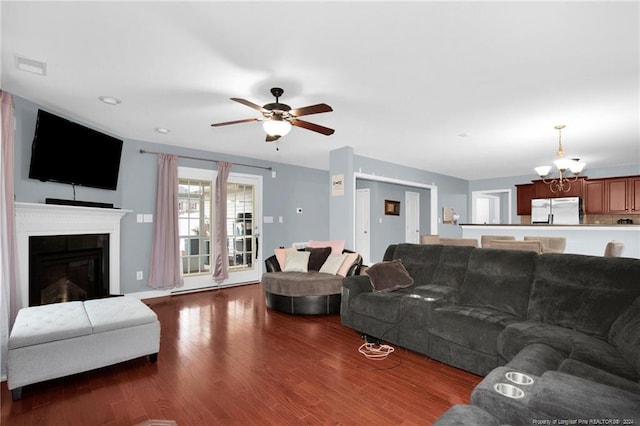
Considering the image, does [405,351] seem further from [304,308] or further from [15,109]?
[15,109]

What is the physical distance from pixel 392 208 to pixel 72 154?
6825 millimetres

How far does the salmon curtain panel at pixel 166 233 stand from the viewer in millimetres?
4891

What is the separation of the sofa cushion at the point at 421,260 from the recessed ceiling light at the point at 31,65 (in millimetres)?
3892

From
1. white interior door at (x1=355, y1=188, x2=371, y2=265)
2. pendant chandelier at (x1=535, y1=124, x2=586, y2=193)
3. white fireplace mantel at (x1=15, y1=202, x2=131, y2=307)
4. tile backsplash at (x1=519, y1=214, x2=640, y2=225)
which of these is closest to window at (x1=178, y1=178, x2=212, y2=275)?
white fireplace mantel at (x1=15, y1=202, x2=131, y2=307)

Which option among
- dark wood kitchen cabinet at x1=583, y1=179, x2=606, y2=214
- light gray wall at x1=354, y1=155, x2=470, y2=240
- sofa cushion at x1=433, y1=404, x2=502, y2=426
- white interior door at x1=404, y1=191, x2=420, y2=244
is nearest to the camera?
sofa cushion at x1=433, y1=404, x2=502, y2=426

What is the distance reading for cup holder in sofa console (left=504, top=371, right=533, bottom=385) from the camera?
149cm

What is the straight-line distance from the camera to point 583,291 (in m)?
2.32

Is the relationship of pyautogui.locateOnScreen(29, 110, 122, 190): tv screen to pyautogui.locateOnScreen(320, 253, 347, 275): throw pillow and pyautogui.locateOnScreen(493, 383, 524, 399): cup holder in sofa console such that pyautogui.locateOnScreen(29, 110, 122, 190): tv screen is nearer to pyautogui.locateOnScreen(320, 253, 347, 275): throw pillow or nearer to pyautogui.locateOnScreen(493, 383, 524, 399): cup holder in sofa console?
pyautogui.locateOnScreen(320, 253, 347, 275): throw pillow

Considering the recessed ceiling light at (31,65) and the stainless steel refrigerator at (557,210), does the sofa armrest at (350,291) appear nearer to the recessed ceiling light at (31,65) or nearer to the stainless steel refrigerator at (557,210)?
the recessed ceiling light at (31,65)

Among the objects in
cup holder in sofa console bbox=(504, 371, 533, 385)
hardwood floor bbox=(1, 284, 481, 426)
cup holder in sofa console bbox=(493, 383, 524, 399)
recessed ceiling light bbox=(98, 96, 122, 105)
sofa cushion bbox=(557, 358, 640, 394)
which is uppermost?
recessed ceiling light bbox=(98, 96, 122, 105)

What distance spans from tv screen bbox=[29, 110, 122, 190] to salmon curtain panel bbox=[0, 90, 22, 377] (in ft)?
2.13

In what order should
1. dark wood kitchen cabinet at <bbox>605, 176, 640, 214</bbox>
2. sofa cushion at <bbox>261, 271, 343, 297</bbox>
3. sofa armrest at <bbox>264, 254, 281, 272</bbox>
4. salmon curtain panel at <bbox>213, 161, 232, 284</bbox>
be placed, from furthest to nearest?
1. dark wood kitchen cabinet at <bbox>605, 176, 640, 214</bbox>
2. salmon curtain panel at <bbox>213, 161, 232, 284</bbox>
3. sofa armrest at <bbox>264, 254, 281, 272</bbox>
4. sofa cushion at <bbox>261, 271, 343, 297</bbox>

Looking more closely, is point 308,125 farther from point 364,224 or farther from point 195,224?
point 364,224

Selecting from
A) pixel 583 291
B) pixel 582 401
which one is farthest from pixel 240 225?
pixel 582 401
